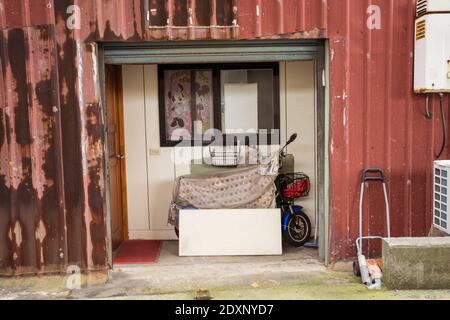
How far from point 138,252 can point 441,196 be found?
3.38 meters

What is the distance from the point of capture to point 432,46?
4293 millimetres

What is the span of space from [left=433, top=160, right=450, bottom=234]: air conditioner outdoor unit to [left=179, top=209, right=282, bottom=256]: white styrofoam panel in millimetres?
1690

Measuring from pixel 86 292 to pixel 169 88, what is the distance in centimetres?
284

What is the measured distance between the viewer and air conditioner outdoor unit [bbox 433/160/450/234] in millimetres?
4227

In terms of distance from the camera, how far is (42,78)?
14.5 feet

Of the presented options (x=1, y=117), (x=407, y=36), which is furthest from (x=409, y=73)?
(x=1, y=117)

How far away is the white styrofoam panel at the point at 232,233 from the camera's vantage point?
5363mm

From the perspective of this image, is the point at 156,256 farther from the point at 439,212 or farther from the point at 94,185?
the point at 439,212

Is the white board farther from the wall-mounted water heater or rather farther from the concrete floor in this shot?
the wall-mounted water heater

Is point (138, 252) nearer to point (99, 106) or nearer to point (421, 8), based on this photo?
point (99, 106)

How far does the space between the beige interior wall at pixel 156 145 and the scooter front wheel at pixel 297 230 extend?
1.20 ft

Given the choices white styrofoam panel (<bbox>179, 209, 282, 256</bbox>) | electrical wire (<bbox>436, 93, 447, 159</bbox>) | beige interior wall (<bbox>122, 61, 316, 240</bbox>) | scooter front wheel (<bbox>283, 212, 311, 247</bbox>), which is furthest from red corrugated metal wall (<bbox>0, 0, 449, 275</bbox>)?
beige interior wall (<bbox>122, 61, 316, 240</bbox>)

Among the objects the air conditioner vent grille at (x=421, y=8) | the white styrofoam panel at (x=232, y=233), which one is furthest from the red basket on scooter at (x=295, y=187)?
the air conditioner vent grille at (x=421, y=8)

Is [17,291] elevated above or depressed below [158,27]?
below
